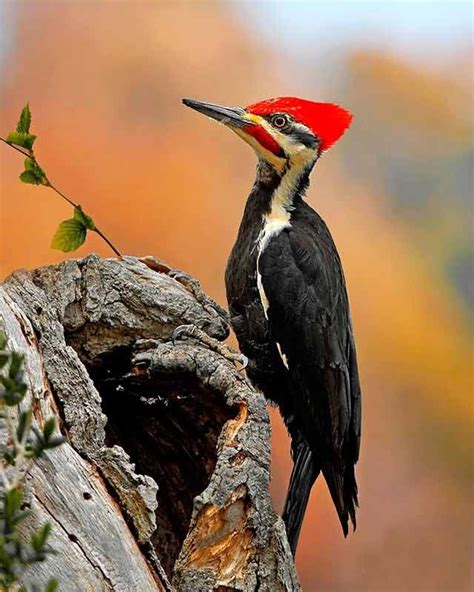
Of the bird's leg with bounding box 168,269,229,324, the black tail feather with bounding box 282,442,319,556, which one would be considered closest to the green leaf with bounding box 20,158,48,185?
the bird's leg with bounding box 168,269,229,324

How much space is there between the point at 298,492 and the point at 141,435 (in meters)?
0.25

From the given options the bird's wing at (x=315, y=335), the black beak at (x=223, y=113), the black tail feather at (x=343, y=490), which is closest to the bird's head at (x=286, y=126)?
the black beak at (x=223, y=113)

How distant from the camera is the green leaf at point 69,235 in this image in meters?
1.32

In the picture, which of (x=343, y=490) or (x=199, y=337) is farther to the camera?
(x=343, y=490)

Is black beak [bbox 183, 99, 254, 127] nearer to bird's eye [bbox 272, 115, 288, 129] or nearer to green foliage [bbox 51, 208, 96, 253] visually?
bird's eye [bbox 272, 115, 288, 129]

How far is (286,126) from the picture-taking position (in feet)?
5.02

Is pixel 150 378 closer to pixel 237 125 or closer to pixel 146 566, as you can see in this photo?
pixel 146 566

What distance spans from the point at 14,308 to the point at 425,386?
1.03 meters

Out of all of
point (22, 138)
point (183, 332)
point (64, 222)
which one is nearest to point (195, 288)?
point (183, 332)

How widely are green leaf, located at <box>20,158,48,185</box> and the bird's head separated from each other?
334 mm

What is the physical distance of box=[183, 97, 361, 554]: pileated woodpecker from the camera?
142 centimetres

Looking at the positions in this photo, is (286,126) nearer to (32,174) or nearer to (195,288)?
(195,288)

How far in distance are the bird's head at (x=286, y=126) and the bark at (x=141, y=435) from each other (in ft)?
0.96

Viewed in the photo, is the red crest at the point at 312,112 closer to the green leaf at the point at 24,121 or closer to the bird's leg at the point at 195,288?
the bird's leg at the point at 195,288
